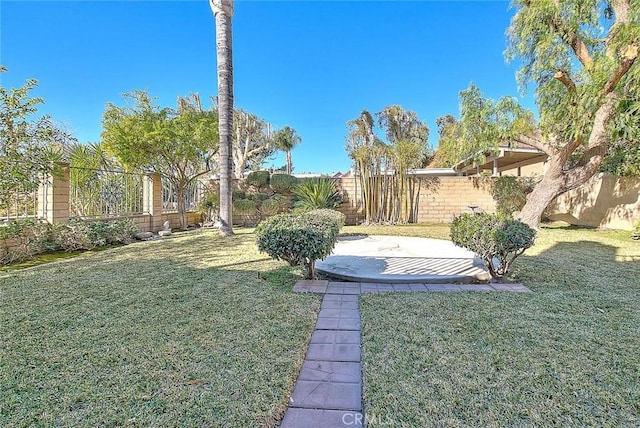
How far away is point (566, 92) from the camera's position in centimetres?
925

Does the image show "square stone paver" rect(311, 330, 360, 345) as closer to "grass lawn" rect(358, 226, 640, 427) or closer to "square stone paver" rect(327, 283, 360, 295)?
"grass lawn" rect(358, 226, 640, 427)

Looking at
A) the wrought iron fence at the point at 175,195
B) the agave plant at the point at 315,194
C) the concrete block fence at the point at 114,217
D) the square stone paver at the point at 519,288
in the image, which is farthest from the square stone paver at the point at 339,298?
the wrought iron fence at the point at 175,195

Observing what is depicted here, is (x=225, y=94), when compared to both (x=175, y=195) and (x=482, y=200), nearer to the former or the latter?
(x=175, y=195)

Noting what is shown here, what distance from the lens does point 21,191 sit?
6.43 metres

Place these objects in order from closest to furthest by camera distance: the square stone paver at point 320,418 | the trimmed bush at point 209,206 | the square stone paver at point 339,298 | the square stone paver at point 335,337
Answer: the square stone paver at point 320,418, the square stone paver at point 335,337, the square stone paver at point 339,298, the trimmed bush at point 209,206

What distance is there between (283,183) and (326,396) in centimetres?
1159

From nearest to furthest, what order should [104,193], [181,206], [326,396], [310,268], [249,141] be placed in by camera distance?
1. [326,396]
2. [310,268]
3. [104,193]
4. [181,206]
5. [249,141]

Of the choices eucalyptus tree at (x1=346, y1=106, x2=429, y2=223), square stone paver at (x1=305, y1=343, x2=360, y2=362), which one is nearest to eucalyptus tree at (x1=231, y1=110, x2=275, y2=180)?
eucalyptus tree at (x1=346, y1=106, x2=429, y2=223)

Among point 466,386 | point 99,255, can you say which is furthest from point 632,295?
point 99,255

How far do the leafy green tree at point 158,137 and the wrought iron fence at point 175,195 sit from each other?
33 centimetres

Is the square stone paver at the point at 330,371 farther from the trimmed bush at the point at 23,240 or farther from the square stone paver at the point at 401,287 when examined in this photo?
the trimmed bush at the point at 23,240

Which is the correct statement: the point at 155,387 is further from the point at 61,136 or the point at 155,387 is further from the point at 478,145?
the point at 478,145

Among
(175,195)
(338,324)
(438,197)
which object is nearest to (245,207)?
(175,195)

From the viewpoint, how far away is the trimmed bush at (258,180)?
13.5 m
